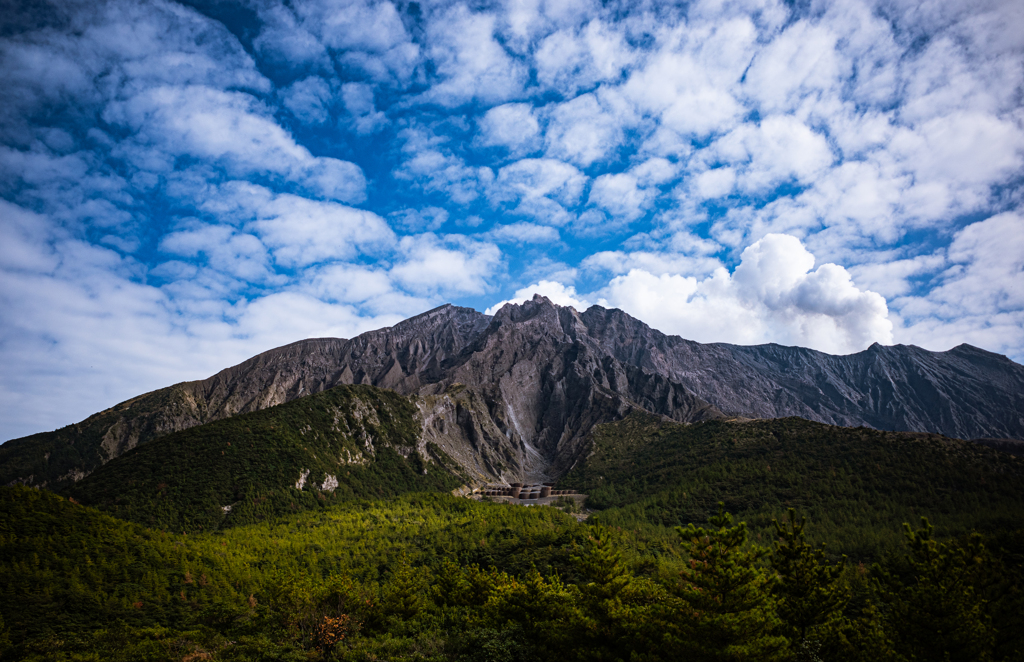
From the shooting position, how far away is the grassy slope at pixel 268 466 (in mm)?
71500

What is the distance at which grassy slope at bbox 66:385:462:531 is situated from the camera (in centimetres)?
7150

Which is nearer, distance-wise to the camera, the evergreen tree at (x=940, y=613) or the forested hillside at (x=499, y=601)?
the evergreen tree at (x=940, y=613)

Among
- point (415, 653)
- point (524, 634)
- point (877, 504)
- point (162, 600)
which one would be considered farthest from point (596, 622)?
point (877, 504)

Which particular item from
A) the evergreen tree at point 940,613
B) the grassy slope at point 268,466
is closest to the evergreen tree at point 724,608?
the evergreen tree at point 940,613

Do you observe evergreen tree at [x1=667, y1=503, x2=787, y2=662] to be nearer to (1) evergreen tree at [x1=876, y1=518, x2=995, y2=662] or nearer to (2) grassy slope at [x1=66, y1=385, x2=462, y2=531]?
(1) evergreen tree at [x1=876, y1=518, x2=995, y2=662]

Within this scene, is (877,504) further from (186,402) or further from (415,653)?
(186,402)

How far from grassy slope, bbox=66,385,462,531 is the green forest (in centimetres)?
49

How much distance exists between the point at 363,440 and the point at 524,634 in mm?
96793

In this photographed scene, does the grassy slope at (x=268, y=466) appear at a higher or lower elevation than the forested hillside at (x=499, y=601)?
higher

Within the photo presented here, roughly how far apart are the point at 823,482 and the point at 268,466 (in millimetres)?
105950

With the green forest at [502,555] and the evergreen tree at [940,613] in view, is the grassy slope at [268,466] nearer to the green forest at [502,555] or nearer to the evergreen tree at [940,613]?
the green forest at [502,555]

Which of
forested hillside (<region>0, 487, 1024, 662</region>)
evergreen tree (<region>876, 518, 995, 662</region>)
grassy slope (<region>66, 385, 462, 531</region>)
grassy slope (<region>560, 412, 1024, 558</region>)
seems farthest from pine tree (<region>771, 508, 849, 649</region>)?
grassy slope (<region>66, 385, 462, 531</region>)

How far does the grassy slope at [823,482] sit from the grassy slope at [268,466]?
54.2m

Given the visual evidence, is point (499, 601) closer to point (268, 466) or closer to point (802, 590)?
point (802, 590)
